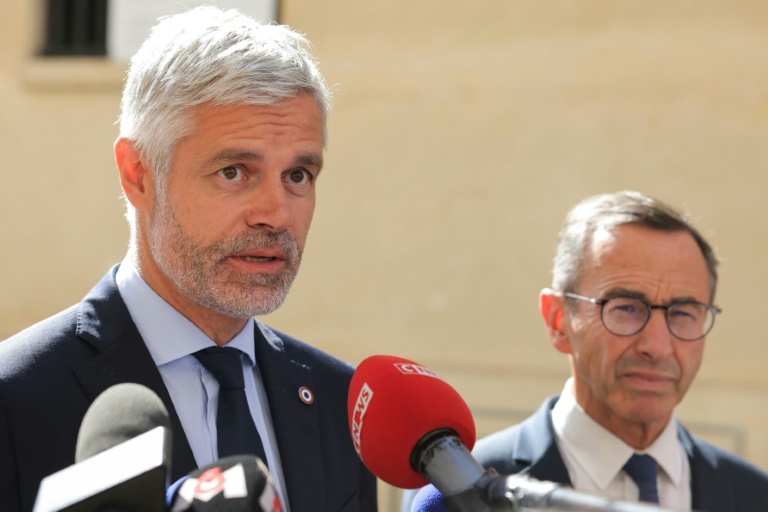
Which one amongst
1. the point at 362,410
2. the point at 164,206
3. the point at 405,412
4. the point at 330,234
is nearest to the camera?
the point at 405,412

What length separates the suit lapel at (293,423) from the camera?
7.82 ft

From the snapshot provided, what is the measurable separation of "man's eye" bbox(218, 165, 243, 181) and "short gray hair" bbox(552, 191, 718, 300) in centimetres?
134

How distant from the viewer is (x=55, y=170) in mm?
7480

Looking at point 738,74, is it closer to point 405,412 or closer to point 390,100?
point 390,100

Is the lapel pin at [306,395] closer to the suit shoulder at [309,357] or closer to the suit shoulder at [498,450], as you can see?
the suit shoulder at [309,357]

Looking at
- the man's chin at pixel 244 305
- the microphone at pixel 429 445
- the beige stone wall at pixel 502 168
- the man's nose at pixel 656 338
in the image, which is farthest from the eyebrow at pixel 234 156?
the beige stone wall at pixel 502 168

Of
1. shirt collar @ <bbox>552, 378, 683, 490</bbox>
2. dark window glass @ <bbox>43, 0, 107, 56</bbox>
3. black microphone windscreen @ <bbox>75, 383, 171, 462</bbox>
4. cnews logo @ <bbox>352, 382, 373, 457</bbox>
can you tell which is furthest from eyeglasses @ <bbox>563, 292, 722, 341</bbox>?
dark window glass @ <bbox>43, 0, 107, 56</bbox>

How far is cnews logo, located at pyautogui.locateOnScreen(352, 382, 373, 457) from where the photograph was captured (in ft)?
6.30

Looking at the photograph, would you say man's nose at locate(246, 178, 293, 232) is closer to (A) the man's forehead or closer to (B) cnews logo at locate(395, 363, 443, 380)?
(B) cnews logo at locate(395, 363, 443, 380)

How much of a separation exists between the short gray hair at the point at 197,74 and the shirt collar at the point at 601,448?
1.35 m

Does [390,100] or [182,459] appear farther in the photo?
[390,100]

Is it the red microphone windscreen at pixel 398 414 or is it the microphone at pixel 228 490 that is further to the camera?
the red microphone windscreen at pixel 398 414

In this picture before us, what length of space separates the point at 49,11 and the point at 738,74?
464 cm

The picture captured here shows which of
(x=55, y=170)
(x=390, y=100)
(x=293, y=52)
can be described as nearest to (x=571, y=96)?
(x=390, y=100)
